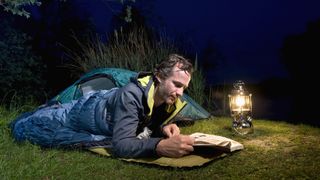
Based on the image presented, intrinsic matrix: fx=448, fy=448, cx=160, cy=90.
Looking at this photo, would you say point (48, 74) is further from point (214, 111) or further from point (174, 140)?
point (174, 140)

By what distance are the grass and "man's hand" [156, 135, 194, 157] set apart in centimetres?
14

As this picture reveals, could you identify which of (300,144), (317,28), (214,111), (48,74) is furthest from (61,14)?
(317,28)

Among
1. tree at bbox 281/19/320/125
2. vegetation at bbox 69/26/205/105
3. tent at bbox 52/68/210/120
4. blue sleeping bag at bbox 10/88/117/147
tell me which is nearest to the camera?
blue sleeping bag at bbox 10/88/117/147

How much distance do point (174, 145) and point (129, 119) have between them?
412 millimetres

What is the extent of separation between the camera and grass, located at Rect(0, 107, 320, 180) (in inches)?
130

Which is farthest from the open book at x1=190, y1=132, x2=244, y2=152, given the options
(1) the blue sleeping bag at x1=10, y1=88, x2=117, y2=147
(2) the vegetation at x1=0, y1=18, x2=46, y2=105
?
(2) the vegetation at x1=0, y1=18, x2=46, y2=105

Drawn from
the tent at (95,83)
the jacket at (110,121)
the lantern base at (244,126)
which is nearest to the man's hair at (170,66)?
the jacket at (110,121)

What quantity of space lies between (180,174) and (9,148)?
1.69 metres

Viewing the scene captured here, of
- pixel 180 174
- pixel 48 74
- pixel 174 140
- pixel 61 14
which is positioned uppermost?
pixel 61 14

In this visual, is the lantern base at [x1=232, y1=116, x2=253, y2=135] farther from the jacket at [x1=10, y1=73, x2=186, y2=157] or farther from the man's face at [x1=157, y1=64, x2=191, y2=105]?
the man's face at [x1=157, y1=64, x2=191, y2=105]

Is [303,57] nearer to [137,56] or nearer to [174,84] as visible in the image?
[137,56]

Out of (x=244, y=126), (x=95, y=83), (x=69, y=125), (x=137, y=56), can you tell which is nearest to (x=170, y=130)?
(x=69, y=125)

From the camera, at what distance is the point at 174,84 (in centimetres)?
355

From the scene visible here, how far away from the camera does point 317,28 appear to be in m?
16.0
